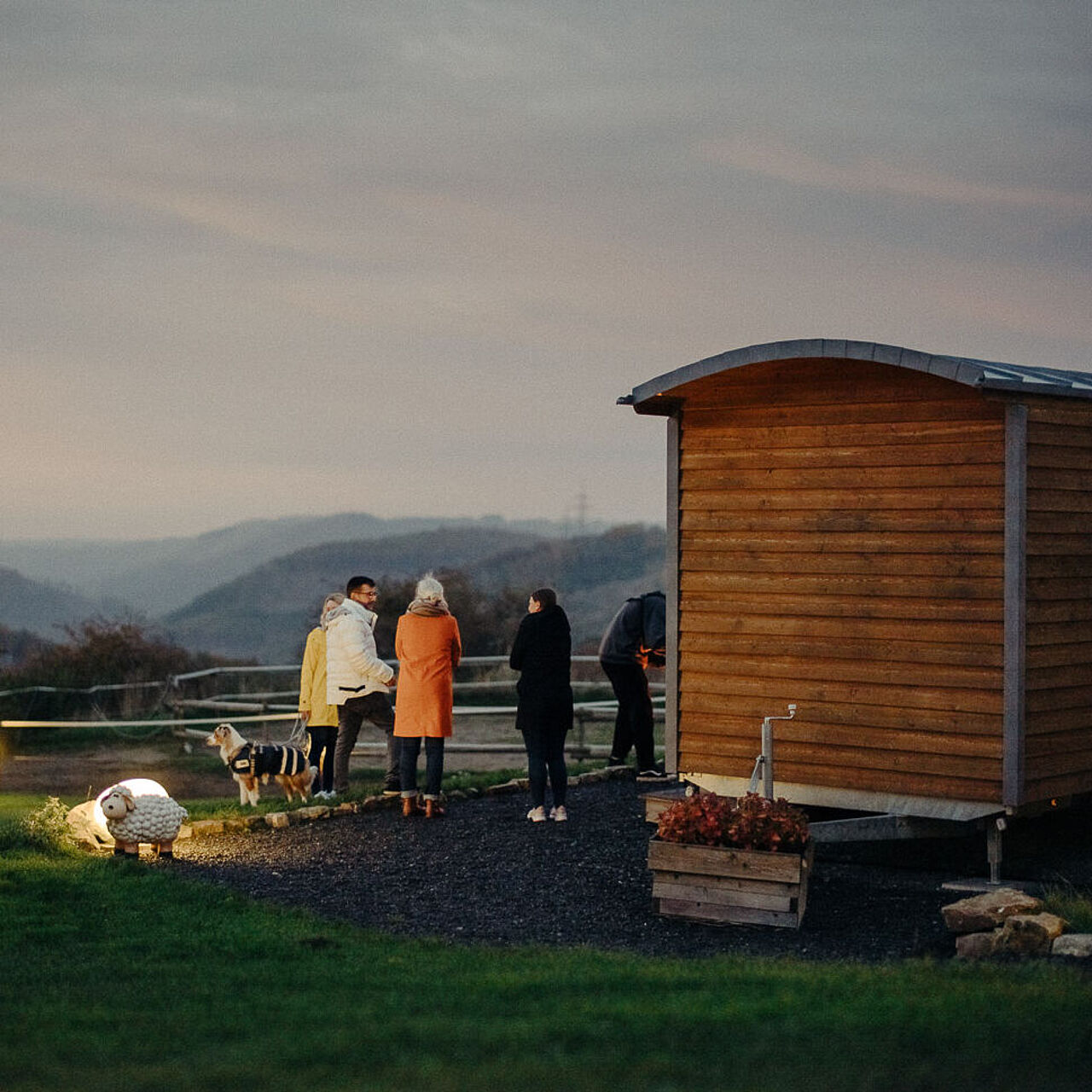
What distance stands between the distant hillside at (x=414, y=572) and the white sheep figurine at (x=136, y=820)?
51398 millimetres

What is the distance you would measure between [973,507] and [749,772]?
2.43m

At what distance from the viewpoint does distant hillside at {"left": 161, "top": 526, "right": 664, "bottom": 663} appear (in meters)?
79.9

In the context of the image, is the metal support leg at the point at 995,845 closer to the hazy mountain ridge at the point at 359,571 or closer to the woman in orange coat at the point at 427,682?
the woman in orange coat at the point at 427,682

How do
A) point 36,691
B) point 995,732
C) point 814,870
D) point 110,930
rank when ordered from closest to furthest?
point 110,930, point 995,732, point 814,870, point 36,691

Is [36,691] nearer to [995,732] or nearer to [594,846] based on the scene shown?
[594,846]

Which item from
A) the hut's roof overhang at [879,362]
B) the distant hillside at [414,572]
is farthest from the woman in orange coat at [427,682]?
the distant hillside at [414,572]

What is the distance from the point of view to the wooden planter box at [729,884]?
26.7 ft

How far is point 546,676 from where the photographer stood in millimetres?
10820

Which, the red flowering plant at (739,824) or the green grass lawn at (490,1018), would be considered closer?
the green grass lawn at (490,1018)

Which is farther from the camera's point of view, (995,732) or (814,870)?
(814,870)

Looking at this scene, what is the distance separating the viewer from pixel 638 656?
12625mm

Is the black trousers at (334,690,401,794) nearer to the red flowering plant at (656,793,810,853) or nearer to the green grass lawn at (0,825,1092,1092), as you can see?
the red flowering plant at (656,793,810,853)

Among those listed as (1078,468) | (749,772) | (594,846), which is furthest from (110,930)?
(1078,468)

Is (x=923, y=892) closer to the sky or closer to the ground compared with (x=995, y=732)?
closer to the ground
